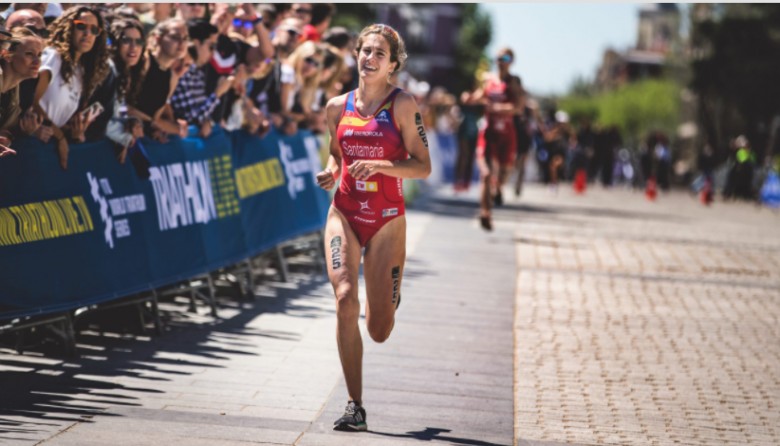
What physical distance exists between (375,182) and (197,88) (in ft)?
15.1

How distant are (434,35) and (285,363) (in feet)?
390

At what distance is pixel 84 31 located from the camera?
9.16 m

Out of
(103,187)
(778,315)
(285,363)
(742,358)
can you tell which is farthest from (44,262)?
(778,315)

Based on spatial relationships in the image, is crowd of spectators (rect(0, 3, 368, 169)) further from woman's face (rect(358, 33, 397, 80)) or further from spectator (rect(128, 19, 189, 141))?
woman's face (rect(358, 33, 397, 80))

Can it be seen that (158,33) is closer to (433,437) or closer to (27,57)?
(27,57)

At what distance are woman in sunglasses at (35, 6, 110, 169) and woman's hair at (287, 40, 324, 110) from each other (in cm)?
498

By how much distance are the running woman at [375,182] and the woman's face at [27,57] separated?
2.03m

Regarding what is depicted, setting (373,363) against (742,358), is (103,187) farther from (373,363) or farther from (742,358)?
(742,358)

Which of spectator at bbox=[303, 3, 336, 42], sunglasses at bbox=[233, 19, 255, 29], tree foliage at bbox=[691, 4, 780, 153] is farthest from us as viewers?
tree foliage at bbox=[691, 4, 780, 153]

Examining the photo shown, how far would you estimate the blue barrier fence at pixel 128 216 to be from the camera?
8.45 m

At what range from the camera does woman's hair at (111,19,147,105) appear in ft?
33.3

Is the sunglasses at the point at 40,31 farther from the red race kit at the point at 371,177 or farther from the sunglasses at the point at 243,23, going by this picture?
the sunglasses at the point at 243,23

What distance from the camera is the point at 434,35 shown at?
127 metres

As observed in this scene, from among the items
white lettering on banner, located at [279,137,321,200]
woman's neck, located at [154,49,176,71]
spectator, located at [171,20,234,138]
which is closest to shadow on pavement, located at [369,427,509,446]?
woman's neck, located at [154,49,176,71]
